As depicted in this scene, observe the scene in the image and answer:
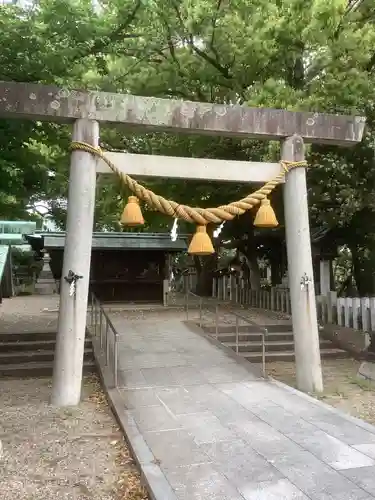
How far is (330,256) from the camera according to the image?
15.6m

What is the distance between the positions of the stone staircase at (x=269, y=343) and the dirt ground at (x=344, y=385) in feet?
0.86

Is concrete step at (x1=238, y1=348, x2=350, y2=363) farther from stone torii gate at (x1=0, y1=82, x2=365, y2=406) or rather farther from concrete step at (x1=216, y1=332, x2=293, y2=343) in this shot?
stone torii gate at (x1=0, y1=82, x2=365, y2=406)

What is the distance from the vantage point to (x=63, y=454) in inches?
192

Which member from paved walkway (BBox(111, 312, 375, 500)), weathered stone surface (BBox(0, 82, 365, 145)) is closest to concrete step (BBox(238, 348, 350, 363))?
paved walkway (BBox(111, 312, 375, 500))

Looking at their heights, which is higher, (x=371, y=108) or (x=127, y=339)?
(x=371, y=108)

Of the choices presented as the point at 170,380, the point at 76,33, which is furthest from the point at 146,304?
the point at 76,33

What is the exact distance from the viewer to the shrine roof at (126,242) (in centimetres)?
1691

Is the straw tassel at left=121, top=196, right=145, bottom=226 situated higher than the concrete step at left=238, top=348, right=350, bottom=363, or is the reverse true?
the straw tassel at left=121, top=196, right=145, bottom=226

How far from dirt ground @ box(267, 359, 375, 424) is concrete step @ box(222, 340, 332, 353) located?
691 mm

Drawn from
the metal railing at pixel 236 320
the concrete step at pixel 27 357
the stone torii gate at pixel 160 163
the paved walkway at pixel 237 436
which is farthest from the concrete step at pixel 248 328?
the stone torii gate at pixel 160 163

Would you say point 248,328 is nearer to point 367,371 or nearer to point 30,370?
point 367,371

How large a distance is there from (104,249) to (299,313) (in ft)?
36.7

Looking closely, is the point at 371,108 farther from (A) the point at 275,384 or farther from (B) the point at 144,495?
(B) the point at 144,495

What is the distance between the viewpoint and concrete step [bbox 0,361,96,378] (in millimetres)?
8617
